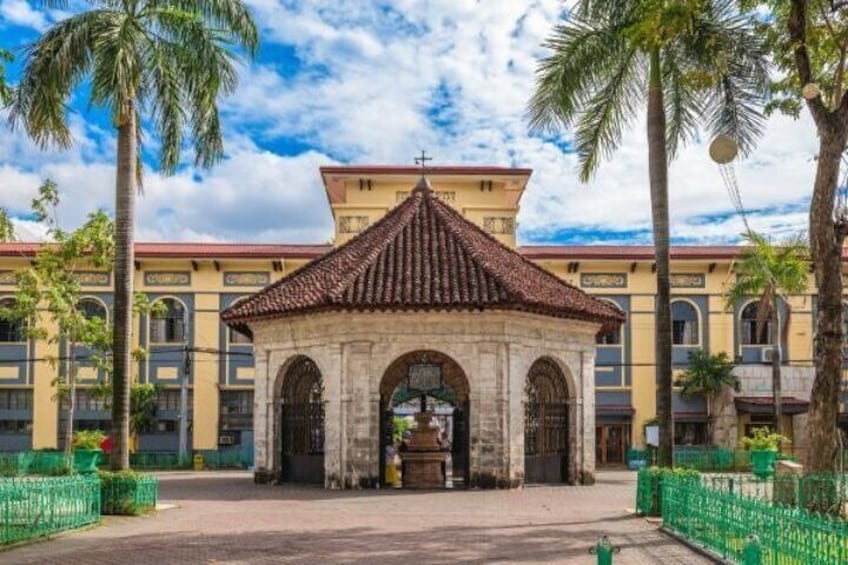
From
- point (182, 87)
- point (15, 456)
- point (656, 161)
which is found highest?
point (182, 87)

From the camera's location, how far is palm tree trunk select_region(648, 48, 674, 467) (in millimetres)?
19984

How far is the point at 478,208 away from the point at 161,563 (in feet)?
110

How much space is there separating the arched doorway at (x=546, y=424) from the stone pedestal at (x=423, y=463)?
225 cm

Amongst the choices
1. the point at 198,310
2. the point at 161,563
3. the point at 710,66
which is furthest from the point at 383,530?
the point at 198,310

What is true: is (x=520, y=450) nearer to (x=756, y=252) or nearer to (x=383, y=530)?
(x=383, y=530)

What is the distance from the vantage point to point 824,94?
19938 mm

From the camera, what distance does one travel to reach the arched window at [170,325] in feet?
149

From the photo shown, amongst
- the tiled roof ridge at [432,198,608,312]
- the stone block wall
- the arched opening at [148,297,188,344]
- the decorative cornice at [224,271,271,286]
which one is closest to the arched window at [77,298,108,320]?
the arched opening at [148,297,188,344]

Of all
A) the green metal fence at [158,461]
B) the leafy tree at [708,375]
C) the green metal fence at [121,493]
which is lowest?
the green metal fence at [158,461]

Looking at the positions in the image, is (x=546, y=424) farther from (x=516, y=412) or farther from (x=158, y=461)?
(x=158, y=461)

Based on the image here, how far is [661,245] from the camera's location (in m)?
20.5

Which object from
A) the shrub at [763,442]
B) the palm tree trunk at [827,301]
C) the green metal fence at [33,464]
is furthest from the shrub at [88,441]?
the shrub at [763,442]

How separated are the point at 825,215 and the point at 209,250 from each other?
32.6 meters

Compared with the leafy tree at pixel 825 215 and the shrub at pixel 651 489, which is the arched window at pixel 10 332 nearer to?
the shrub at pixel 651 489
